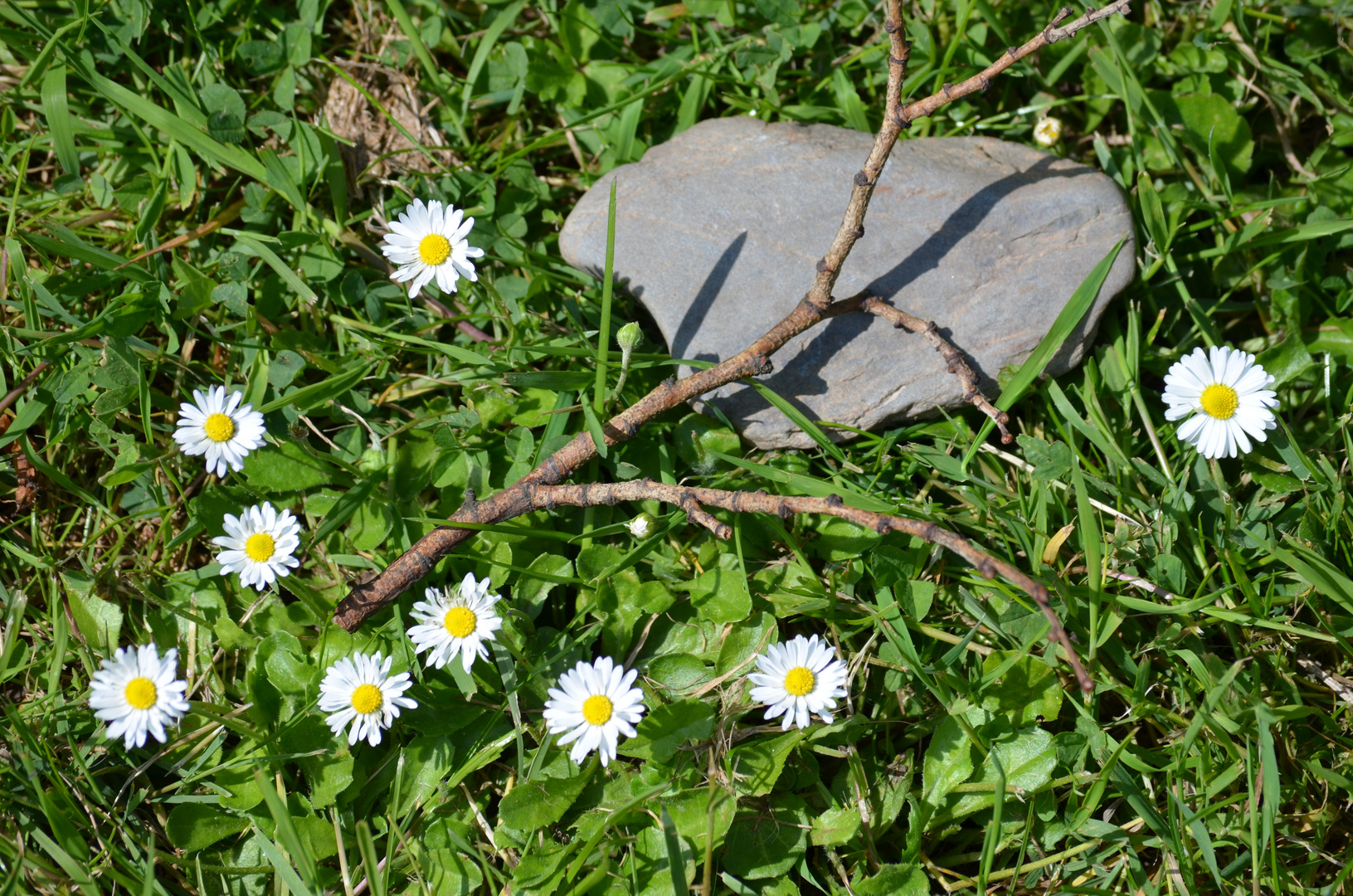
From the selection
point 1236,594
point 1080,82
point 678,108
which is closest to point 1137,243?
point 1080,82

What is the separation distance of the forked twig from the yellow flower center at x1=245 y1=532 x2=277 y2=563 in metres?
0.25

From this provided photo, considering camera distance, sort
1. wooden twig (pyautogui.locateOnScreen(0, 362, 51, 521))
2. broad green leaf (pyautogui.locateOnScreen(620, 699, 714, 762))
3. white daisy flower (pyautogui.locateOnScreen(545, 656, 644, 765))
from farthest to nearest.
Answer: wooden twig (pyautogui.locateOnScreen(0, 362, 51, 521))
broad green leaf (pyautogui.locateOnScreen(620, 699, 714, 762))
white daisy flower (pyautogui.locateOnScreen(545, 656, 644, 765))

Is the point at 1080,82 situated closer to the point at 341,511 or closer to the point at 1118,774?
the point at 1118,774

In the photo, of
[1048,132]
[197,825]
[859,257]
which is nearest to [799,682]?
[859,257]

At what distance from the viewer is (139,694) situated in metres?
2.35

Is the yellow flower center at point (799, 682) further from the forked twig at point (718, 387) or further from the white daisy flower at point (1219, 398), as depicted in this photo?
the white daisy flower at point (1219, 398)

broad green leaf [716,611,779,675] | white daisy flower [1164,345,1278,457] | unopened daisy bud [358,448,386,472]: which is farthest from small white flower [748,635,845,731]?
unopened daisy bud [358,448,386,472]

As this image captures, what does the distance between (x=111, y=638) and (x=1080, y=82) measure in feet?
→ 11.7

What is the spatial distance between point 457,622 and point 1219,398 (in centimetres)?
214

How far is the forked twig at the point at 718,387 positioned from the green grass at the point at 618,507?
95mm

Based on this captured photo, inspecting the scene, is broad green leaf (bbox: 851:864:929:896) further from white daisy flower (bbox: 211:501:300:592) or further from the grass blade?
white daisy flower (bbox: 211:501:300:592)

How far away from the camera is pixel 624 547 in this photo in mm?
2639

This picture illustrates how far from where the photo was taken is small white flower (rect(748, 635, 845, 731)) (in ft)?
7.68

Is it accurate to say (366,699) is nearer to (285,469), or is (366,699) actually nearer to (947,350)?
(285,469)
